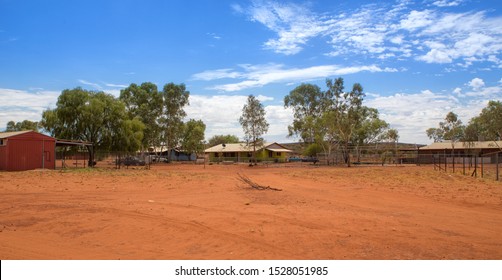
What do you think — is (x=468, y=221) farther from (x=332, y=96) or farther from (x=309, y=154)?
(x=309, y=154)

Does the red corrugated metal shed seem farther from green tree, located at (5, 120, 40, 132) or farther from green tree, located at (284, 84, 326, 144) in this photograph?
green tree, located at (5, 120, 40, 132)

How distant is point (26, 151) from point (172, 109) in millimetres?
32560

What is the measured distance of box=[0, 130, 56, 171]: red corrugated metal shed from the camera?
1341 inches

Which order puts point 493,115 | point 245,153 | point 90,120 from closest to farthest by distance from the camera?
point 90,120 < point 493,115 < point 245,153

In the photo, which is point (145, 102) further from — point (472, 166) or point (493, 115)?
point (493, 115)

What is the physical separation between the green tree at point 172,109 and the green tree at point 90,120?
1871 centimetres

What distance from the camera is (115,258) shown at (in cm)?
679

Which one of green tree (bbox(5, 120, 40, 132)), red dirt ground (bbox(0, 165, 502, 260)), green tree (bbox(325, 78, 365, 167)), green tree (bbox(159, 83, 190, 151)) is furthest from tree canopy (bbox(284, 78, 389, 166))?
green tree (bbox(5, 120, 40, 132))

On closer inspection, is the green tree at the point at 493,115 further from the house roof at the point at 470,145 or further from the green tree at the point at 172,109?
the green tree at the point at 172,109

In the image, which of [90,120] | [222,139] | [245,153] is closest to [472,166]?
[245,153]

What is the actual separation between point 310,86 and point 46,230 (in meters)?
68.0

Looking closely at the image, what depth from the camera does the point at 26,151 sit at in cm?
3547

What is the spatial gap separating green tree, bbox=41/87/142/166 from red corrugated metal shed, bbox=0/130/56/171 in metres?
6.92

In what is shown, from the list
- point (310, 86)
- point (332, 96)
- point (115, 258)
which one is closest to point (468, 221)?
point (115, 258)
